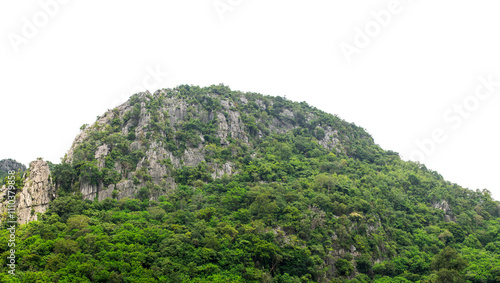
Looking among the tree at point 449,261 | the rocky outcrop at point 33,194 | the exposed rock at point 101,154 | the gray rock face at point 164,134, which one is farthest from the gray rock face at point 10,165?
the tree at point 449,261

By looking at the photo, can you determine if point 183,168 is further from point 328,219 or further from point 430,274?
point 430,274

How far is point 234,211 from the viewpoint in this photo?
45.8 metres

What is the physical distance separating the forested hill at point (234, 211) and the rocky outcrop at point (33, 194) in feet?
4.54

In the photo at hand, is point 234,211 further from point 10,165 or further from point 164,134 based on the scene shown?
point 10,165

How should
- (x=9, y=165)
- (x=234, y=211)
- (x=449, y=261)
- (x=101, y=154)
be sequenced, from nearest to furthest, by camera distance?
(x=449, y=261), (x=234, y=211), (x=101, y=154), (x=9, y=165)

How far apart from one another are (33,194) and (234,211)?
24425 mm

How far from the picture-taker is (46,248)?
105 feet

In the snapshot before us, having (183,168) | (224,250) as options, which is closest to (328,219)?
(224,250)

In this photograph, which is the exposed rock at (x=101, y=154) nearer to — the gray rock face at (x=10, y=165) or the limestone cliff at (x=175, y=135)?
the limestone cliff at (x=175, y=135)

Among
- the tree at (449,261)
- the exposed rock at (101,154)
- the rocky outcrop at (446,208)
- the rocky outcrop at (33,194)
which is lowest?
the tree at (449,261)

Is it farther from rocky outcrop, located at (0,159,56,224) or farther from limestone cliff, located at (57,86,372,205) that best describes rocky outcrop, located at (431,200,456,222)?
rocky outcrop, located at (0,159,56,224)

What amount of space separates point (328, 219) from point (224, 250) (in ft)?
50.1

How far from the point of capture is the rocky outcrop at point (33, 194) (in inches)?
1539

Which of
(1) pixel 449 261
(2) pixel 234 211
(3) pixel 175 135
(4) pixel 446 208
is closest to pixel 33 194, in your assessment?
(2) pixel 234 211
